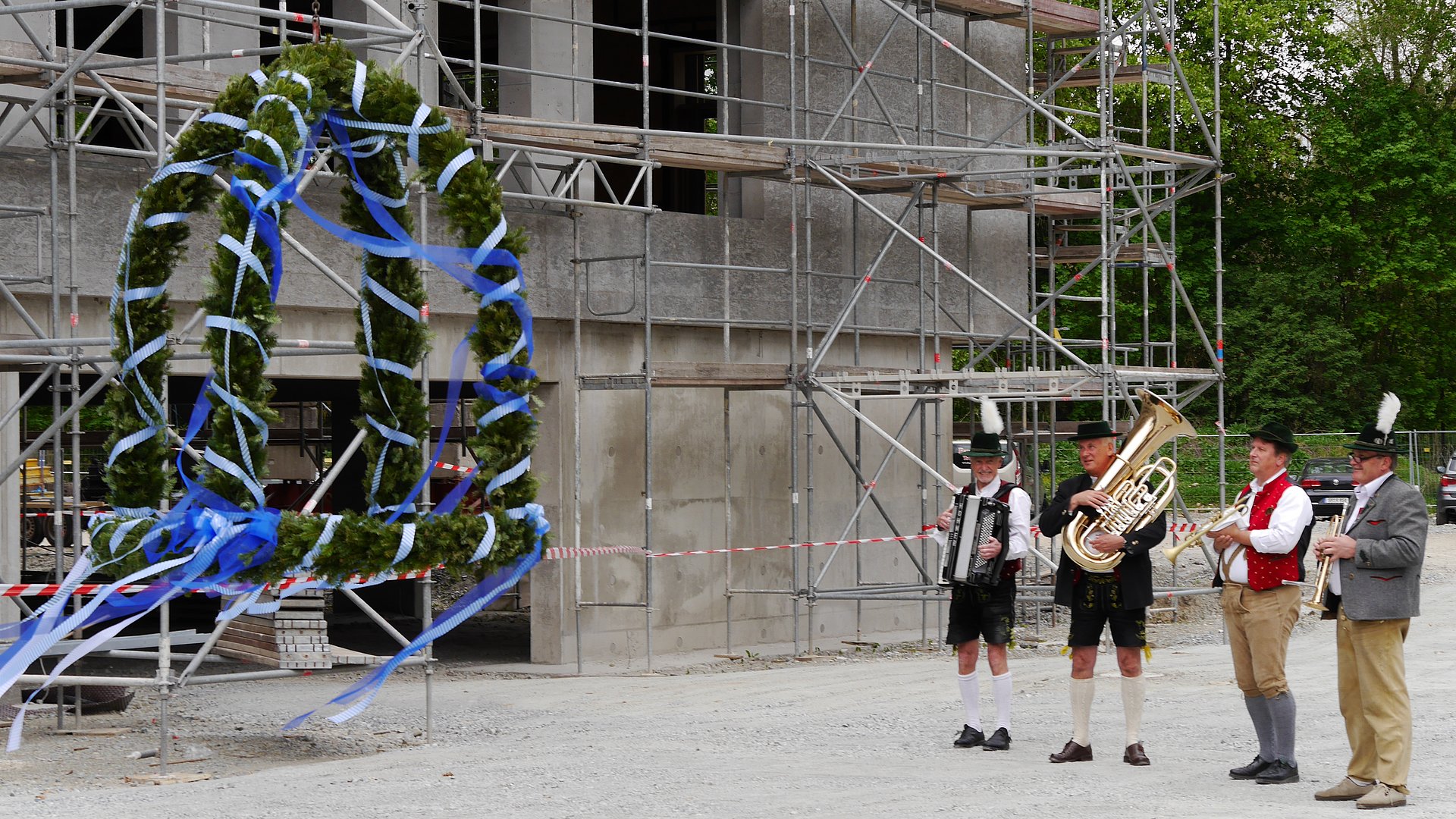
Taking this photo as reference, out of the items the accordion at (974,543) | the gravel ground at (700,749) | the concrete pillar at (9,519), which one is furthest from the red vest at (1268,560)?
the concrete pillar at (9,519)

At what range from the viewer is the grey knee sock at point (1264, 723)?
9.12 meters

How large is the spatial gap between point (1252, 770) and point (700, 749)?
305cm

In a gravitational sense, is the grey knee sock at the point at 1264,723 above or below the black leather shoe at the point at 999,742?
above

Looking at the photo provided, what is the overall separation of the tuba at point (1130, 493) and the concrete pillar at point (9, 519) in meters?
7.08

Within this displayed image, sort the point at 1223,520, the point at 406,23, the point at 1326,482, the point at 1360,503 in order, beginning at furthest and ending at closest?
the point at 1326,482, the point at 406,23, the point at 1223,520, the point at 1360,503

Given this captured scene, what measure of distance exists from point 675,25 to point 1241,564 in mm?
14095

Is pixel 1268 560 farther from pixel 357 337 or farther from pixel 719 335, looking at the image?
pixel 719 335

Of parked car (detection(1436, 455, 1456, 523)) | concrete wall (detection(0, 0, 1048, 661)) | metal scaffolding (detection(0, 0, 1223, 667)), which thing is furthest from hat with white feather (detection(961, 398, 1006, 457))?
parked car (detection(1436, 455, 1456, 523))

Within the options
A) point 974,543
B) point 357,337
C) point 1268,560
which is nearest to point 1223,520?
point 1268,560

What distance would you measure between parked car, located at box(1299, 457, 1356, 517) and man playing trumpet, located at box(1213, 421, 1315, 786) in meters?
26.8

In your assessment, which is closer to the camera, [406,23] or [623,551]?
[406,23]

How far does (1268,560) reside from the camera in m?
8.99

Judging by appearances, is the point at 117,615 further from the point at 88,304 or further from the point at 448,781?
the point at 88,304

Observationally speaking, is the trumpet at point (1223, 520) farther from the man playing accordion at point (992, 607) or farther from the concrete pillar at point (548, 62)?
the concrete pillar at point (548, 62)
